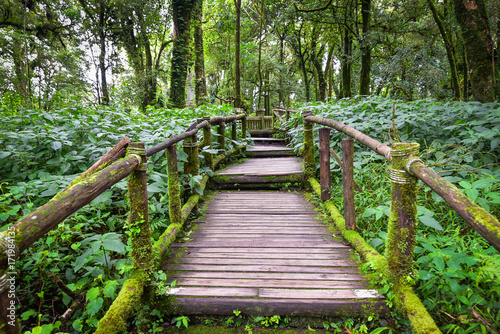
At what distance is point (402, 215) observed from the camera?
179 cm

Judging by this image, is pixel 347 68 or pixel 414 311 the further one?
pixel 347 68

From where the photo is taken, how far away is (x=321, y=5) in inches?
341

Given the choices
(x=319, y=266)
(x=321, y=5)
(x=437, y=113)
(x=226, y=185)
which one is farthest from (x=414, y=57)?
(x=319, y=266)

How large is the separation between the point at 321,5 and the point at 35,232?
33.1 ft

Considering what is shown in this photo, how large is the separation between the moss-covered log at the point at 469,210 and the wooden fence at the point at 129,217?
69.4 inches

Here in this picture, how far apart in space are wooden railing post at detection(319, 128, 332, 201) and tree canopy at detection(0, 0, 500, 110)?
374cm

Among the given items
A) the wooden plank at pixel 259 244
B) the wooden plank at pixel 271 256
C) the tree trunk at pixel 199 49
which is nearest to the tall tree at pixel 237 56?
the tree trunk at pixel 199 49

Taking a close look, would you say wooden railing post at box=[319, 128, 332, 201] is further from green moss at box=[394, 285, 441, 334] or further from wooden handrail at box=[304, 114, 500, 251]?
green moss at box=[394, 285, 441, 334]

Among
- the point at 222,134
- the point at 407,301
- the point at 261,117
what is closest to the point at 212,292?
the point at 407,301

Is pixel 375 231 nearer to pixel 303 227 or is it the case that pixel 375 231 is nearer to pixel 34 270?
pixel 303 227

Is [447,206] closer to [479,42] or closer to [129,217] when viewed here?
[129,217]

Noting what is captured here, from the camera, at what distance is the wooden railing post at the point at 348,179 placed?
270cm

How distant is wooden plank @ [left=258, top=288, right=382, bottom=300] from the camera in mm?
1873

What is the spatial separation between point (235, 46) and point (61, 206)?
9.98 meters
